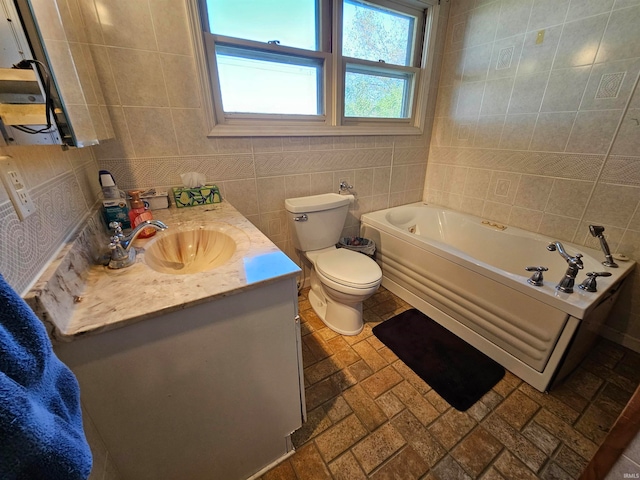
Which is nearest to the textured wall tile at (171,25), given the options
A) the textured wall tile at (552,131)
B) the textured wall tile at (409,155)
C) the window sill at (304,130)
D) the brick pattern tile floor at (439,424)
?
the window sill at (304,130)

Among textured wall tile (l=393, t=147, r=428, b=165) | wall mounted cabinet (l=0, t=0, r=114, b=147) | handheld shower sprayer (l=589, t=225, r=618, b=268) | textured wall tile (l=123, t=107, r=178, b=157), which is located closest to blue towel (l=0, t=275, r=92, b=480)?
wall mounted cabinet (l=0, t=0, r=114, b=147)

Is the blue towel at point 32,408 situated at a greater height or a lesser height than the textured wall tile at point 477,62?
lesser

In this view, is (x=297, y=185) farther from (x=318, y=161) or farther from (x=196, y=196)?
(x=196, y=196)

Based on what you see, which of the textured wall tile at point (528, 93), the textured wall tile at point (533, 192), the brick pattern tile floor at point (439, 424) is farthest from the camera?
the textured wall tile at point (533, 192)

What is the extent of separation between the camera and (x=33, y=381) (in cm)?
31

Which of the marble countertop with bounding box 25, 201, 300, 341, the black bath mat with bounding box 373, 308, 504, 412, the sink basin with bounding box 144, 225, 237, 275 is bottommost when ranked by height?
the black bath mat with bounding box 373, 308, 504, 412

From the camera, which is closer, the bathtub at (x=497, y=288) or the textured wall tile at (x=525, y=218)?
the bathtub at (x=497, y=288)

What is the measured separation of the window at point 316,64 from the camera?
1456 millimetres

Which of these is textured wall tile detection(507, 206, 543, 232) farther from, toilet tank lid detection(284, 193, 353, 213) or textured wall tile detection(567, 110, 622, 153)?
toilet tank lid detection(284, 193, 353, 213)

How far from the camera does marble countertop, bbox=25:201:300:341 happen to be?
1.87ft

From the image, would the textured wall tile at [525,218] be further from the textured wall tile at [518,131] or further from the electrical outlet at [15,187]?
the electrical outlet at [15,187]

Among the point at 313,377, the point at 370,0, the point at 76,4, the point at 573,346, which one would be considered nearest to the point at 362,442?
the point at 313,377

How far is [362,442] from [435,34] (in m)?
2.71

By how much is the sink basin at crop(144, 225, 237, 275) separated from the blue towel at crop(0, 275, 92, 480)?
68cm
